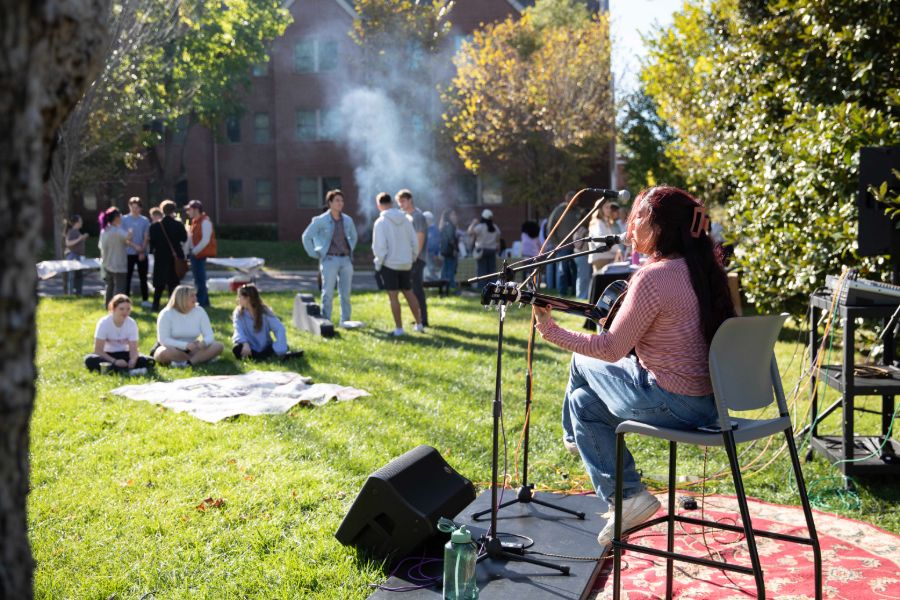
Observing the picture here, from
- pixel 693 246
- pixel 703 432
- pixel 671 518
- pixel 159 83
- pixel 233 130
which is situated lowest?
pixel 671 518

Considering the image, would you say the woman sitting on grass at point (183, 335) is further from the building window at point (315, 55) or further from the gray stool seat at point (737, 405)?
the building window at point (315, 55)

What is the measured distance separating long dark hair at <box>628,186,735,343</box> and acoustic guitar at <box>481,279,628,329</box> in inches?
14.9

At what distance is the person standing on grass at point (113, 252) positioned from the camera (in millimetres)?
14086

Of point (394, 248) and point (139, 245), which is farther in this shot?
point (139, 245)

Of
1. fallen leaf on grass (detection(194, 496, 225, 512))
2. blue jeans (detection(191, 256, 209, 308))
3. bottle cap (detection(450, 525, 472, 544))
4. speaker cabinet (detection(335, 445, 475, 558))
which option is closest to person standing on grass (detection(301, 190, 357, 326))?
blue jeans (detection(191, 256, 209, 308))

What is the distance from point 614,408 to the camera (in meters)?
4.08

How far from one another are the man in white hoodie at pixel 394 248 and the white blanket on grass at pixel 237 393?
293 centimetres

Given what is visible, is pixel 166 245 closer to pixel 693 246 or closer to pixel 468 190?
pixel 693 246

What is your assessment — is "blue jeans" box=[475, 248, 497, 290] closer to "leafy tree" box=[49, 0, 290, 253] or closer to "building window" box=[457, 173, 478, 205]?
"leafy tree" box=[49, 0, 290, 253]

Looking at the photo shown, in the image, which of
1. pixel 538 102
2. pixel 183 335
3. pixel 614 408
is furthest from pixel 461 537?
pixel 538 102

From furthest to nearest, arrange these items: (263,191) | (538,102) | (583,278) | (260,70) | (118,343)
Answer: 1. (263,191)
2. (260,70)
3. (538,102)
4. (583,278)
5. (118,343)

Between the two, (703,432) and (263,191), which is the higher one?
(263,191)

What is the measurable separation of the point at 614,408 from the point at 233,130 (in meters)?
36.5

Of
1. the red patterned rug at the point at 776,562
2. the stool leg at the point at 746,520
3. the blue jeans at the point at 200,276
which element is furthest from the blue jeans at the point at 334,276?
the stool leg at the point at 746,520
